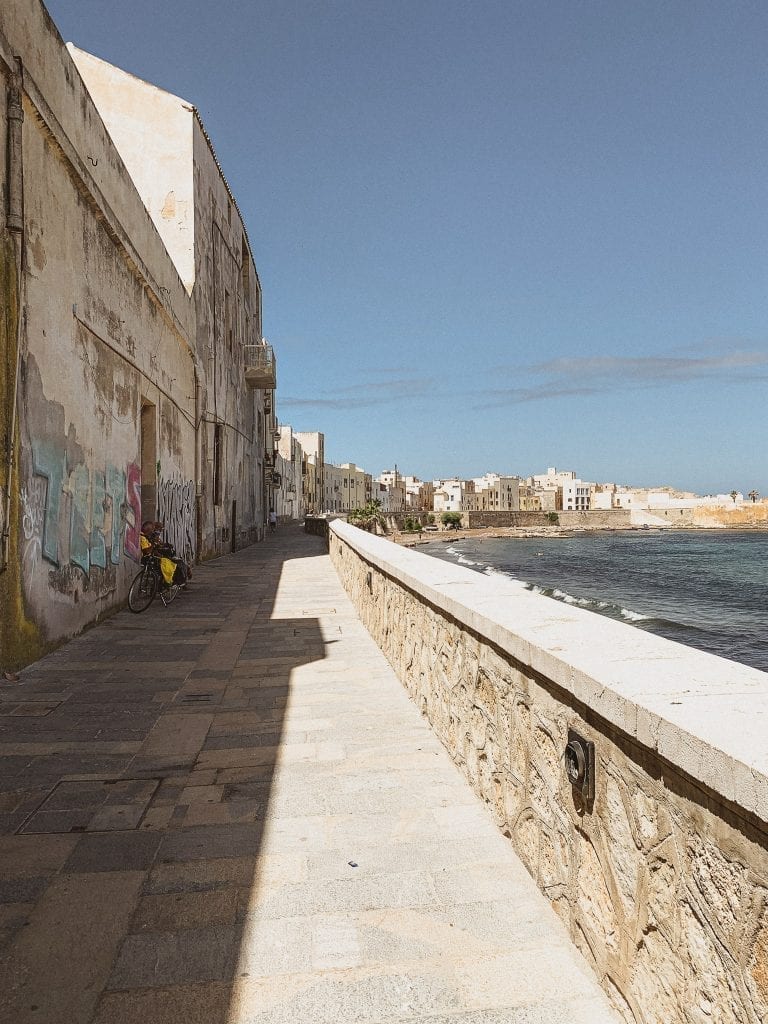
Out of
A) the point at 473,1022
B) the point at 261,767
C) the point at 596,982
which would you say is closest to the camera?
the point at 473,1022

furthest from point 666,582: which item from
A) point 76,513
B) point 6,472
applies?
point 6,472

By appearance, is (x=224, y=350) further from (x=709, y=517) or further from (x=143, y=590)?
(x=709, y=517)

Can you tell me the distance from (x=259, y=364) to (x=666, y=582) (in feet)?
108

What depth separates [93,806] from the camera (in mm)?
3436

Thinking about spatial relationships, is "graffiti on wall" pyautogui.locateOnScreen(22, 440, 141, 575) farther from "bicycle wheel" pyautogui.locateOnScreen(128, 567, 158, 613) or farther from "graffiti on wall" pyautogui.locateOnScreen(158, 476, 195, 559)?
"graffiti on wall" pyautogui.locateOnScreen(158, 476, 195, 559)

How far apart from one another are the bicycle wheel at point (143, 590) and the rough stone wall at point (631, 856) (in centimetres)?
721

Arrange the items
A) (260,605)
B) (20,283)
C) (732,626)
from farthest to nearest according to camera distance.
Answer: (732,626)
(260,605)
(20,283)

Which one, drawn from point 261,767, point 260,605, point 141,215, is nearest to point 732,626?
point 260,605

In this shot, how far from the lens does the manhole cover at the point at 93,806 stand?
10.5 ft

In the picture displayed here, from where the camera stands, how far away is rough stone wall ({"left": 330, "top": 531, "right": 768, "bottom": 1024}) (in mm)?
1474

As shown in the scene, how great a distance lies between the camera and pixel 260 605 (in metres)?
10.2

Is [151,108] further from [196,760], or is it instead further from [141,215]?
[196,760]

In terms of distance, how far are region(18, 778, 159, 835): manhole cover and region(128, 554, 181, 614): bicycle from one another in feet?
20.1

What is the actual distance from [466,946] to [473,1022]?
0.36m
